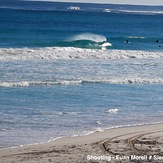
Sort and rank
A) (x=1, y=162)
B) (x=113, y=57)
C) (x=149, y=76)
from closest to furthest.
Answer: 1. (x=1, y=162)
2. (x=149, y=76)
3. (x=113, y=57)

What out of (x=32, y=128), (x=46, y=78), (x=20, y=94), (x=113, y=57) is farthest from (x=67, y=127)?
(x=113, y=57)

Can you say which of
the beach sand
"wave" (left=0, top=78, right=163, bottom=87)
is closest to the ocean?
"wave" (left=0, top=78, right=163, bottom=87)

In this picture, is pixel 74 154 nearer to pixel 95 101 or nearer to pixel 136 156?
pixel 136 156

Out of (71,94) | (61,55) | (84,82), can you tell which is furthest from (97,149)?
(61,55)

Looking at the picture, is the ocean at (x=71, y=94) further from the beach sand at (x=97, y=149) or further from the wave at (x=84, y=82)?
the beach sand at (x=97, y=149)

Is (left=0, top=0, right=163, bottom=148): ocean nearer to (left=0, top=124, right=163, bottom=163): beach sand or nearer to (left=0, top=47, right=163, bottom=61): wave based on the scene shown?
(left=0, top=47, right=163, bottom=61): wave

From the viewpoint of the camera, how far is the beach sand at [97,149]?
35.0 feet

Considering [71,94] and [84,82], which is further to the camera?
[84,82]

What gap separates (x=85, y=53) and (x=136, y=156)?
2377 centimetres

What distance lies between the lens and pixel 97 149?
37.8 feet

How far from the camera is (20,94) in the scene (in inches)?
725

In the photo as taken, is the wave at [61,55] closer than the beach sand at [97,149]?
No

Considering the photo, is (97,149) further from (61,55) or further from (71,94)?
(61,55)

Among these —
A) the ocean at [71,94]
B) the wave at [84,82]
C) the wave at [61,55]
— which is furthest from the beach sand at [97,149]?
the wave at [61,55]
